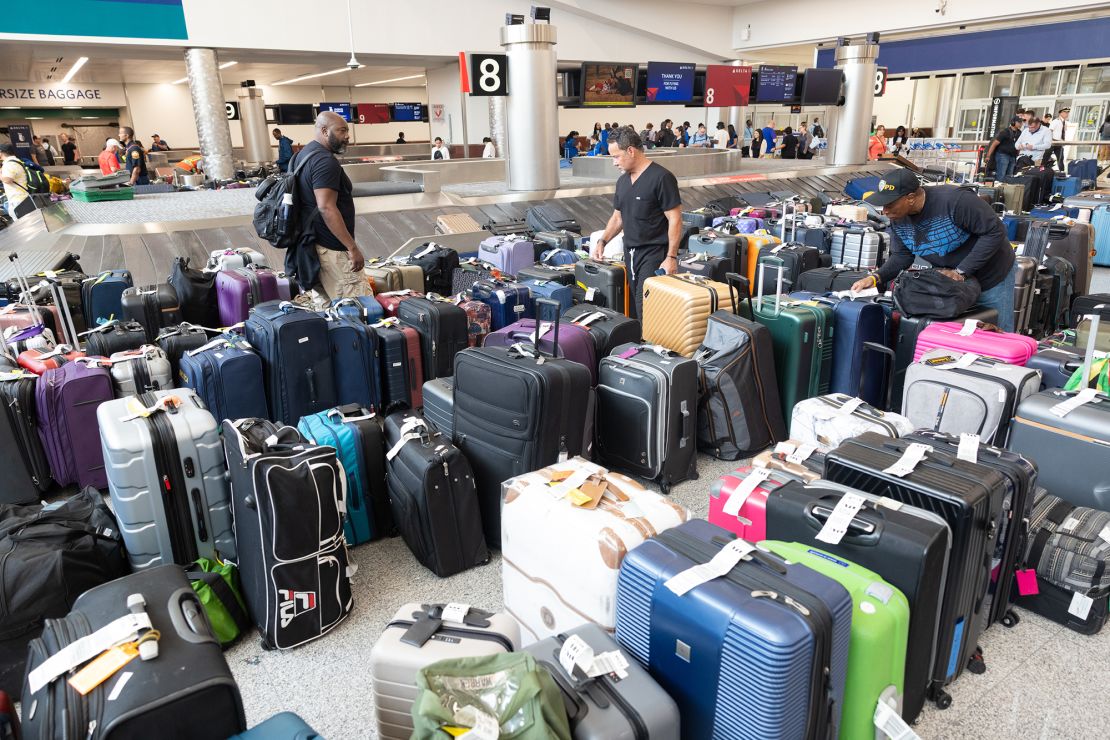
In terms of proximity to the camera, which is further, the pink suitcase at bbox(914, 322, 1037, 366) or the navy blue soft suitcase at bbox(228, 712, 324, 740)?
the pink suitcase at bbox(914, 322, 1037, 366)

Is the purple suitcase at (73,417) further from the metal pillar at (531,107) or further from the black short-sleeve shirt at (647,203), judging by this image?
the metal pillar at (531,107)

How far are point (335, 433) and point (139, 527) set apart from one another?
2.76 ft

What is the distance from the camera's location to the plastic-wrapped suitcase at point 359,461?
318 centimetres

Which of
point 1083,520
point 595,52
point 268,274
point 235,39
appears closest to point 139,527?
point 268,274

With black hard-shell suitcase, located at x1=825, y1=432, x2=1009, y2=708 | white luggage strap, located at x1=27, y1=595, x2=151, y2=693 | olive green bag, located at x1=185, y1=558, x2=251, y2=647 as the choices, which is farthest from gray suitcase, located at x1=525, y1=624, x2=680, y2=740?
olive green bag, located at x1=185, y1=558, x2=251, y2=647

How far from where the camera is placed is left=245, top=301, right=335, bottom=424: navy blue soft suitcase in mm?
3859

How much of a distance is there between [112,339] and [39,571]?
2.25 meters

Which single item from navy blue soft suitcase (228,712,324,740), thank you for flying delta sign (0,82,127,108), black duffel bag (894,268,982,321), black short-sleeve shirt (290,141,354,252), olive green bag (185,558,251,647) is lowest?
olive green bag (185,558,251,647)

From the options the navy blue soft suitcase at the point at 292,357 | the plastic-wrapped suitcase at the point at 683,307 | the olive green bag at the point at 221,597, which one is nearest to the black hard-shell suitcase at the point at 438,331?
the navy blue soft suitcase at the point at 292,357

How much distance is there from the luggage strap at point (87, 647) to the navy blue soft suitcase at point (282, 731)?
0.36m

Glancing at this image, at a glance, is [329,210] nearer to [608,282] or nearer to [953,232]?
[608,282]

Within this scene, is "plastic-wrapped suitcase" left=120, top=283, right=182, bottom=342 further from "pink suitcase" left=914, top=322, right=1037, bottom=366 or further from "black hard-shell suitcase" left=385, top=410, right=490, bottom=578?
"pink suitcase" left=914, top=322, right=1037, bottom=366

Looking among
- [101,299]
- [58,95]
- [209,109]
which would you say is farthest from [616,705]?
[58,95]

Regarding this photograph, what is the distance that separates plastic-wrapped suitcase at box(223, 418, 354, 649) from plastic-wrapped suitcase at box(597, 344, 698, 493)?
1.57m
